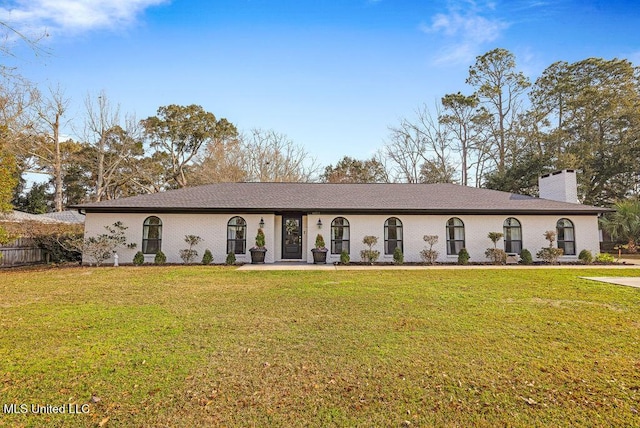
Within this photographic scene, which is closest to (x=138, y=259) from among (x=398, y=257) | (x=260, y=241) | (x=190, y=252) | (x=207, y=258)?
(x=190, y=252)

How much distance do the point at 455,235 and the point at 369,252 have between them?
13.8ft

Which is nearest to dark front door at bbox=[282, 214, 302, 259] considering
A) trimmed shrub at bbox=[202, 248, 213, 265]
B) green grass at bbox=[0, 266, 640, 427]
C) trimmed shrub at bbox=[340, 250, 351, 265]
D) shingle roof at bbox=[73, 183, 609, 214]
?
shingle roof at bbox=[73, 183, 609, 214]

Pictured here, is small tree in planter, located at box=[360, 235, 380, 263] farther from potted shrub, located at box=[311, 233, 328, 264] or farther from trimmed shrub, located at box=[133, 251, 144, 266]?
trimmed shrub, located at box=[133, 251, 144, 266]

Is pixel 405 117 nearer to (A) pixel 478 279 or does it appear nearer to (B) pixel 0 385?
(A) pixel 478 279

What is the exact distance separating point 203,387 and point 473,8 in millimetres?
13027

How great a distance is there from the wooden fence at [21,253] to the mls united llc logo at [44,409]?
13.5 m

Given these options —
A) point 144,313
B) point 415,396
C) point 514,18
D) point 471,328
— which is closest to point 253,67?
point 514,18

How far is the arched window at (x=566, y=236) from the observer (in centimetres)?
1498

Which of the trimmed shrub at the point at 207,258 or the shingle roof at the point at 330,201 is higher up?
the shingle roof at the point at 330,201

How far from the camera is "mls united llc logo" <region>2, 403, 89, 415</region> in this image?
2840mm

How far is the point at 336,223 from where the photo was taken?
14875 mm

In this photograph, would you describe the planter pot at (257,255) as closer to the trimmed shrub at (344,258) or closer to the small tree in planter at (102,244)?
the trimmed shrub at (344,258)

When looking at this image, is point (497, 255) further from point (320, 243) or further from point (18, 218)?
point (18, 218)

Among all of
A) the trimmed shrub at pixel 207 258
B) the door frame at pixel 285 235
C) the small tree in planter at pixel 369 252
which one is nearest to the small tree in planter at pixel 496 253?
the small tree in planter at pixel 369 252
